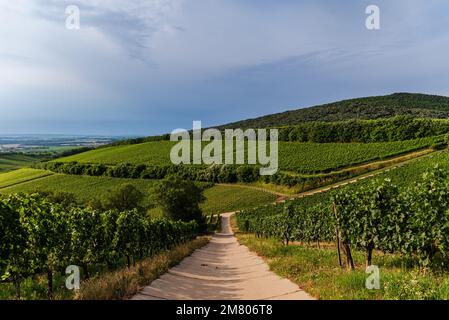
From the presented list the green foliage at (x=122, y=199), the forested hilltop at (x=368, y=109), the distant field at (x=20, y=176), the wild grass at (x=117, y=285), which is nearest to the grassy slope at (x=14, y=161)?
the distant field at (x=20, y=176)

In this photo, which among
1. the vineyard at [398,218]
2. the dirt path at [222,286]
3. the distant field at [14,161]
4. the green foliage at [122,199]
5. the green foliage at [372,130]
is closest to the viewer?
the dirt path at [222,286]

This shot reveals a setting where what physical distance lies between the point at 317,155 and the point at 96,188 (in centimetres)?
5442

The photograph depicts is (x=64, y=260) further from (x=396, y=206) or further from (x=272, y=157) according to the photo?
(x=272, y=157)

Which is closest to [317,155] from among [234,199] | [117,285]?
[234,199]

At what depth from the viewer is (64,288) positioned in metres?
12.1

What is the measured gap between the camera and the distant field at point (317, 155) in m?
88.0

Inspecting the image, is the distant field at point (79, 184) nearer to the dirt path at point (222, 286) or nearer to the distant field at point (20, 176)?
the distant field at point (20, 176)

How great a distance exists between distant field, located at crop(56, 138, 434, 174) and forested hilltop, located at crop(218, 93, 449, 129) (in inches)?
2391

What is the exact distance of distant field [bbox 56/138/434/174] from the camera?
8800 cm

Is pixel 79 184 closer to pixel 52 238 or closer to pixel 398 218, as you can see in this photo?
pixel 52 238

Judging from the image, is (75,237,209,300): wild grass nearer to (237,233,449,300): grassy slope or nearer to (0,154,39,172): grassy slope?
Answer: (237,233,449,300): grassy slope

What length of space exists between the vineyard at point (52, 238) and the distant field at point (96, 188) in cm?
6093
